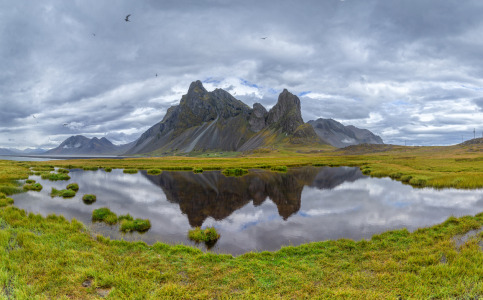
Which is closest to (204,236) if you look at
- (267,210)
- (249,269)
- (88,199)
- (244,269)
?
(244,269)

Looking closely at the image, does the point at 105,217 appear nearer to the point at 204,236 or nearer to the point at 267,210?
the point at 204,236

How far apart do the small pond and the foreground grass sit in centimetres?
332

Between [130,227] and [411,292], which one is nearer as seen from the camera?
[411,292]

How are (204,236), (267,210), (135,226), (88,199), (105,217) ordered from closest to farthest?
(204,236) < (135,226) < (105,217) < (267,210) < (88,199)

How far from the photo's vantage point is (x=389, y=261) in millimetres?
11039

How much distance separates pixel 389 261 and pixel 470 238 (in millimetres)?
7169

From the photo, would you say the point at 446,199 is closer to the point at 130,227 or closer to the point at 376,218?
Result: the point at 376,218

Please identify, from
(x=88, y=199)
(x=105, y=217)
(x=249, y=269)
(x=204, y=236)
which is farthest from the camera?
(x=88, y=199)

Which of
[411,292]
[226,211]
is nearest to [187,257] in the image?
[411,292]

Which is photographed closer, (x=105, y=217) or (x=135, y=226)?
(x=135, y=226)

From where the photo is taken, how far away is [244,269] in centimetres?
1086

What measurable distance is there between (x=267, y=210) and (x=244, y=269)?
1530 centimetres

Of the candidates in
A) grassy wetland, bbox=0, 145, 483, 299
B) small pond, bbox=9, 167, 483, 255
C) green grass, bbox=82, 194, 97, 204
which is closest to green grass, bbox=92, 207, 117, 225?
small pond, bbox=9, 167, 483, 255

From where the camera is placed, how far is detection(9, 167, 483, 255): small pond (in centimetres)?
1769
